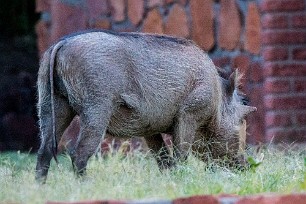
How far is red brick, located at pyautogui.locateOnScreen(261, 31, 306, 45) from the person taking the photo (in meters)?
9.39

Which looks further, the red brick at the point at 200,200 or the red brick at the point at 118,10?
the red brick at the point at 118,10

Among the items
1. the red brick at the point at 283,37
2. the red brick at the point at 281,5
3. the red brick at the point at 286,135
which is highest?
the red brick at the point at 281,5

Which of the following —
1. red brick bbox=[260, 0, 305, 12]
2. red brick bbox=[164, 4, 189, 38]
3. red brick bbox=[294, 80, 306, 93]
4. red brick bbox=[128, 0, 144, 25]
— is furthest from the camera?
red brick bbox=[128, 0, 144, 25]

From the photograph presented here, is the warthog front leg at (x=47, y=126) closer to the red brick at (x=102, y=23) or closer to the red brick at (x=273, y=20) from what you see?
the red brick at (x=273, y=20)

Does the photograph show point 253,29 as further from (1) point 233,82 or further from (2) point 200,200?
(2) point 200,200

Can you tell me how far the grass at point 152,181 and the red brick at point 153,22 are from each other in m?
2.34

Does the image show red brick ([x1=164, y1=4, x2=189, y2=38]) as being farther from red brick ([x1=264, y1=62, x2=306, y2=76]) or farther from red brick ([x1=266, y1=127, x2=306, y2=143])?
red brick ([x1=266, y1=127, x2=306, y2=143])

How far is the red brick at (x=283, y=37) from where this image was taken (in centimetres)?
939

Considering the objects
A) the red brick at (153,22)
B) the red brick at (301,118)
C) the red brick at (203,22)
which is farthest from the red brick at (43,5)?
the red brick at (301,118)

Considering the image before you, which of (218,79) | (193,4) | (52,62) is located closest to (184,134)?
(218,79)

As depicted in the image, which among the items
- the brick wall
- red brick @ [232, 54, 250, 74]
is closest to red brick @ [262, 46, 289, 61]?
the brick wall

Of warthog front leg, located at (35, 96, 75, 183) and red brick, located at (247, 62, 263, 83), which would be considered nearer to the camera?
warthog front leg, located at (35, 96, 75, 183)

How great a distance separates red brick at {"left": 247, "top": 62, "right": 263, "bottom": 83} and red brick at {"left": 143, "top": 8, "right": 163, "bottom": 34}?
43.2 inches

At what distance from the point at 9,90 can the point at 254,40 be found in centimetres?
438
